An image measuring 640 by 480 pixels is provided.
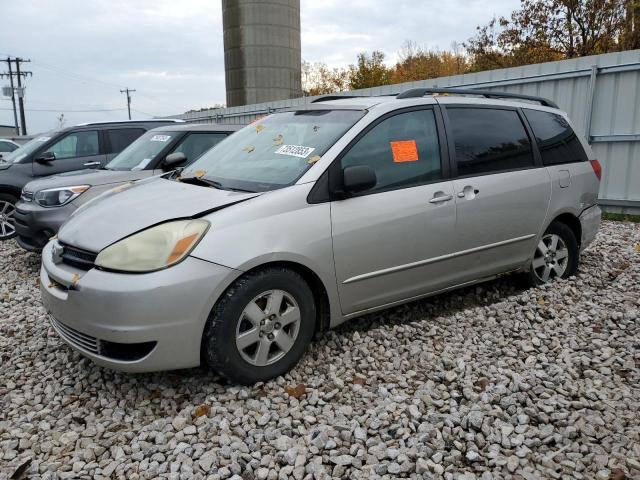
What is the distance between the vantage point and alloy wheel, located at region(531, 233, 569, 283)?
4723 mm

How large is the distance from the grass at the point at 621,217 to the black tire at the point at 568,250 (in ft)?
12.3

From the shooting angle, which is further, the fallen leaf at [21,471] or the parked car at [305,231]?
the parked car at [305,231]

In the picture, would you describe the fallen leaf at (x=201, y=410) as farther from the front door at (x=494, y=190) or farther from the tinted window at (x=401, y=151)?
the front door at (x=494, y=190)

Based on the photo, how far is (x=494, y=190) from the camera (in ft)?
13.6

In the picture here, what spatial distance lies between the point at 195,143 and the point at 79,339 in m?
4.31

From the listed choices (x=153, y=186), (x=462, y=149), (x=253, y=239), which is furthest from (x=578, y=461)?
(x=153, y=186)

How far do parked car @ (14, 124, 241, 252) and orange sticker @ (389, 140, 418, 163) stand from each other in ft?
8.98

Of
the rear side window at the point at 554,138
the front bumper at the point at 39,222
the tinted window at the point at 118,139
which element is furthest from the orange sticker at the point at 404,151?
the tinted window at the point at 118,139

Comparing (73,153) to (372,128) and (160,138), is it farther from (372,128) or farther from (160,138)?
(372,128)

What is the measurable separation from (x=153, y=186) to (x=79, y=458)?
188 centimetres

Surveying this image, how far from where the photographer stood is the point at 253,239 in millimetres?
3041

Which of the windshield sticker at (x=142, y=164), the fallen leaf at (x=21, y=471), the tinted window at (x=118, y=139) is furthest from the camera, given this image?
the tinted window at (x=118, y=139)

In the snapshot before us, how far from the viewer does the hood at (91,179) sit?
20.1 feet

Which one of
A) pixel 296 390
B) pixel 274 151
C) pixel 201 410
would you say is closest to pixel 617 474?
pixel 296 390
